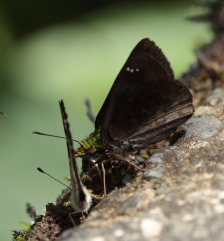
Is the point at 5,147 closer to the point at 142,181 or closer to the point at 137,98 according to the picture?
the point at 137,98

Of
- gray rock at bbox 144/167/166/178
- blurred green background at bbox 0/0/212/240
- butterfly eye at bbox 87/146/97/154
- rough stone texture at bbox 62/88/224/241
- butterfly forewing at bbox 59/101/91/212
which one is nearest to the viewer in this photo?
rough stone texture at bbox 62/88/224/241

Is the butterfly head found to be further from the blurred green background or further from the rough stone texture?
the blurred green background

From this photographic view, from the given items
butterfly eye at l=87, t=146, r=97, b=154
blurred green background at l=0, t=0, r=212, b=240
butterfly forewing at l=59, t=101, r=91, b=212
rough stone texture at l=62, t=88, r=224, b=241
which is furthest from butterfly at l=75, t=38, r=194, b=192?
blurred green background at l=0, t=0, r=212, b=240

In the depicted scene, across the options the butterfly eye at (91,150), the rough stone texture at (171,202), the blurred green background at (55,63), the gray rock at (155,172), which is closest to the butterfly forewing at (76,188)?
the rough stone texture at (171,202)

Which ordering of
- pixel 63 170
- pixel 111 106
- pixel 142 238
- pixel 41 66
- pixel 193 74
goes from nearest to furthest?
1. pixel 142 238
2. pixel 111 106
3. pixel 193 74
4. pixel 63 170
5. pixel 41 66

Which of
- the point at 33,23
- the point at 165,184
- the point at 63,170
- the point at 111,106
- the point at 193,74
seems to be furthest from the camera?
the point at 33,23

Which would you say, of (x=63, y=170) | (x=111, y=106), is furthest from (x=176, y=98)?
(x=63, y=170)
